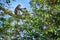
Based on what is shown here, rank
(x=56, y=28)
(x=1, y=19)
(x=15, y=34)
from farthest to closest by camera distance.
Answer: (x=15, y=34), (x=56, y=28), (x=1, y=19)

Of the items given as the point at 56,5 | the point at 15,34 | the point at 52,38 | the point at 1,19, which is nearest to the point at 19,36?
the point at 15,34

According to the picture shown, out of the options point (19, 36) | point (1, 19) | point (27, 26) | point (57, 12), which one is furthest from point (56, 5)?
point (1, 19)

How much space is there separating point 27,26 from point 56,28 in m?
2.42

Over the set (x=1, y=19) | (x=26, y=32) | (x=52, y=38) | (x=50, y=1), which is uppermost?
(x=50, y=1)

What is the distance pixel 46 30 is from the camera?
14.7 metres

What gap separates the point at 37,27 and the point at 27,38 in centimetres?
152

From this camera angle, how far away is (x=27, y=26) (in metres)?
15.7

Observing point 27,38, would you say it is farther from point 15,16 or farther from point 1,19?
point 1,19

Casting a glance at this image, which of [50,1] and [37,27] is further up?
[50,1]

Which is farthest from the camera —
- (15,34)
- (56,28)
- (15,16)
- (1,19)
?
(15,34)

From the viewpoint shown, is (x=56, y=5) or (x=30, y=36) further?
(x=30, y=36)

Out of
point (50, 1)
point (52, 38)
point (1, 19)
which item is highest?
point (50, 1)

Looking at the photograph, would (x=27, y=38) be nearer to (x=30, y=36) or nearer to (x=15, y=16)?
(x=30, y=36)

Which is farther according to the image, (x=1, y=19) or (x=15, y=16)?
(x=15, y=16)
